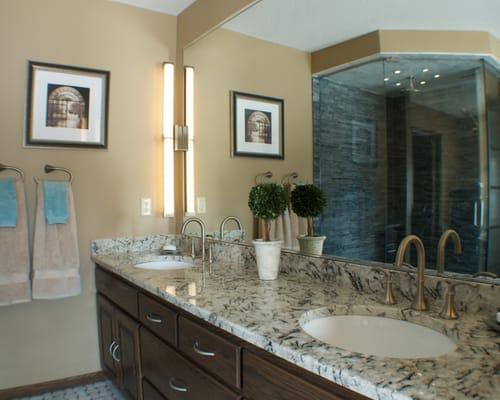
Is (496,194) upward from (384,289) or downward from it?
upward

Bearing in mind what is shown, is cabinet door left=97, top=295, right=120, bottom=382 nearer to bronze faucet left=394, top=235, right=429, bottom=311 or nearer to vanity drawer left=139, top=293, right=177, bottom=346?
vanity drawer left=139, top=293, right=177, bottom=346

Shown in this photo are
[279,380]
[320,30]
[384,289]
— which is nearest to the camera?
[279,380]

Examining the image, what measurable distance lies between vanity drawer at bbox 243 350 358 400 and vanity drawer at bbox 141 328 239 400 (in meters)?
0.10

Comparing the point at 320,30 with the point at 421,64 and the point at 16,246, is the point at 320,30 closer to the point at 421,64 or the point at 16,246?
the point at 421,64

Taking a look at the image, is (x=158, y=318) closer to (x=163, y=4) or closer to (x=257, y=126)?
(x=257, y=126)

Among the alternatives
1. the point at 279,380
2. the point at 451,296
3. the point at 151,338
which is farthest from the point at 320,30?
the point at 151,338

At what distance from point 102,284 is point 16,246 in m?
0.52

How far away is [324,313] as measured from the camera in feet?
4.07

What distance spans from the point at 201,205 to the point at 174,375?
3.99 ft

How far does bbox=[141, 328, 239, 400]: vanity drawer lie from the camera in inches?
49.0

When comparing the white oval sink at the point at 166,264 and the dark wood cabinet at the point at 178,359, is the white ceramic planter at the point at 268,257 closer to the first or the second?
the dark wood cabinet at the point at 178,359

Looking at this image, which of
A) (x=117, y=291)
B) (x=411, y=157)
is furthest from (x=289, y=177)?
(x=117, y=291)

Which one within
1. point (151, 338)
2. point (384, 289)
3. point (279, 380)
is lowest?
point (151, 338)

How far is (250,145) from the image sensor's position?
216 cm
